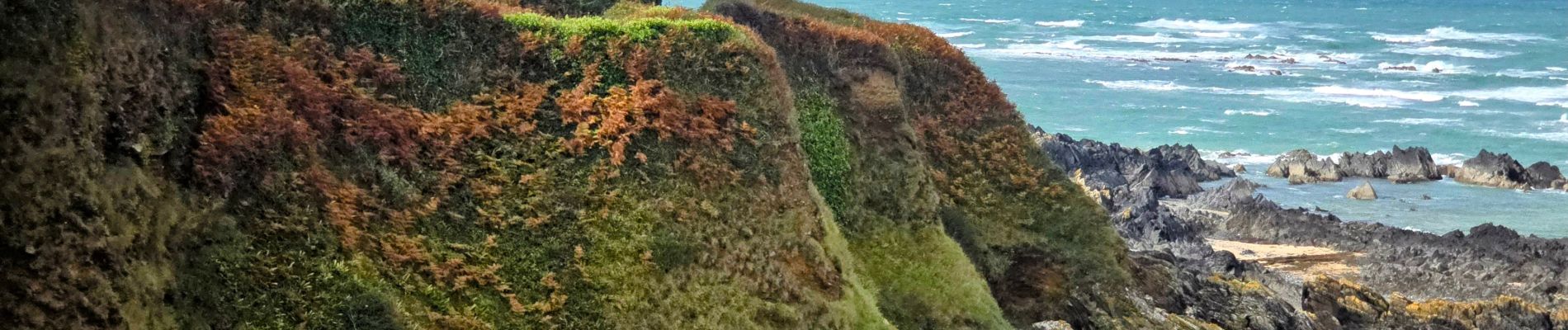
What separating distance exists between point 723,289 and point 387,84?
16.8ft

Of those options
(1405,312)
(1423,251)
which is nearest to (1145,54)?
(1423,251)

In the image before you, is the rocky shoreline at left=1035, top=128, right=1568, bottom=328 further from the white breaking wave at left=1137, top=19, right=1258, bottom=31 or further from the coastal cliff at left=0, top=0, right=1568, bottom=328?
the white breaking wave at left=1137, top=19, right=1258, bottom=31

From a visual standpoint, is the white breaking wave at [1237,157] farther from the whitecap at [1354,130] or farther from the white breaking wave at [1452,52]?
the white breaking wave at [1452,52]

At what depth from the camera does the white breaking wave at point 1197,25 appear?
165125mm

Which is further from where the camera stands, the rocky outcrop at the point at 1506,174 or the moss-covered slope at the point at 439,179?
the rocky outcrop at the point at 1506,174

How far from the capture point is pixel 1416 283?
48500 mm

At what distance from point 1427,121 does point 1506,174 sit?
2290cm

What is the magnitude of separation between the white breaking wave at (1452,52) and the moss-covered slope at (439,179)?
11752cm

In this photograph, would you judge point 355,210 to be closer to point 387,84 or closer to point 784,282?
point 387,84

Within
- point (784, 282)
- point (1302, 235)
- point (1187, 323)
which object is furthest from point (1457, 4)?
point (784, 282)

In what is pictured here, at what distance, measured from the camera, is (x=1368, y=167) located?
7319 cm

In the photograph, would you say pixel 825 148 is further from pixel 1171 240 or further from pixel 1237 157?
pixel 1237 157

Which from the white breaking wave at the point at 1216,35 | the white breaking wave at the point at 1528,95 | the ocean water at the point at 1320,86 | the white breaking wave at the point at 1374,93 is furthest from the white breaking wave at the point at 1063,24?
the white breaking wave at the point at 1528,95

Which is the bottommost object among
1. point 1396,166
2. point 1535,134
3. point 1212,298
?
point 1396,166
